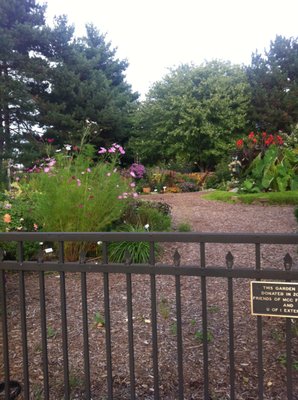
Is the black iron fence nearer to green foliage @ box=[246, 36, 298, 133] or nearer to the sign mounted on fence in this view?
the sign mounted on fence

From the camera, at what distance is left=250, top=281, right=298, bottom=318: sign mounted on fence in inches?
70.7

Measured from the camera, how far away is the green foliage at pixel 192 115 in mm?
24203

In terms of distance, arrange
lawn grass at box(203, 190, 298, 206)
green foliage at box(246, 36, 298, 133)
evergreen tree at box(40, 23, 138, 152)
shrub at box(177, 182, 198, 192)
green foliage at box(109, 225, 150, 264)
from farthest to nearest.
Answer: green foliage at box(246, 36, 298, 133) → evergreen tree at box(40, 23, 138, 152) → shrub at box(177, 182, 198, 192) → lawn grass at box(203, 190, 298, 206) → green foliage at box(109, 225, 150, 264)

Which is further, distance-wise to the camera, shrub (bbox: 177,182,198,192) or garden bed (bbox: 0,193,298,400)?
shrub (bbox: 177,182,198,192)

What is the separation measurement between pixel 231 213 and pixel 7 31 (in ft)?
57.4

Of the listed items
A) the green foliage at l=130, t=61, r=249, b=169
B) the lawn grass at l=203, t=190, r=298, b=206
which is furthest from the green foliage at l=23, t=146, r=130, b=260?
the green foliage at l=130, t=61, r=249, b=169

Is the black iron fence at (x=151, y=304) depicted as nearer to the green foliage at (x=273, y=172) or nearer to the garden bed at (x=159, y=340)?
the garden bed at (x=159, y=340)

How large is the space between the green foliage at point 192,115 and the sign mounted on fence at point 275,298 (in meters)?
21.8

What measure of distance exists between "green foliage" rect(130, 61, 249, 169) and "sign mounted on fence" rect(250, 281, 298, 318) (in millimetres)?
21844

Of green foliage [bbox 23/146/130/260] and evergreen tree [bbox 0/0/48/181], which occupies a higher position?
evergreen tree [bbox 0/0/48/181]

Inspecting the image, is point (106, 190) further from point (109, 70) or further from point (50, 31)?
point (109, 70)

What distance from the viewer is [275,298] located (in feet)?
6.01

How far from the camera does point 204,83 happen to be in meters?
25.2

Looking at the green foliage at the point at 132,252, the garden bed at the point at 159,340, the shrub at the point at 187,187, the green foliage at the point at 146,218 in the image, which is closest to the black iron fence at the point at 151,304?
the garden bed at the point at 159,340
